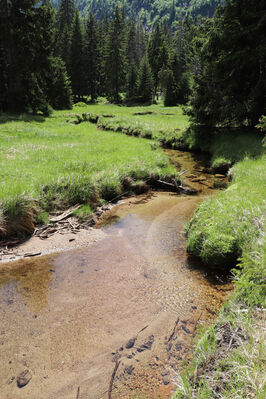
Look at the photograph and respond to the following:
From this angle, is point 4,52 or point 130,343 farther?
point 4,52

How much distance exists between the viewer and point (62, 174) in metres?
8.98

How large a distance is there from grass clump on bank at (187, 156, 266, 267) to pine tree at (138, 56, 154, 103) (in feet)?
200

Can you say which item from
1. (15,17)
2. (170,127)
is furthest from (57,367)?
(15,17)

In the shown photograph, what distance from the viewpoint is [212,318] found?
13.8ft

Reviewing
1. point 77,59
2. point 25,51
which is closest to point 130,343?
point 25,51

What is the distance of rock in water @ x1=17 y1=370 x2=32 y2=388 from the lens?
3.16m

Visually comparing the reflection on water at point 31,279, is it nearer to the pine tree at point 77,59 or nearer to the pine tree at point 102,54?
the pine tree at point 77,59

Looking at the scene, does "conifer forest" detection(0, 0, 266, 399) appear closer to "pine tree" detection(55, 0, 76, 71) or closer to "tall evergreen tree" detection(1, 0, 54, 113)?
"tall evergreen tree" detection(1, 0, 54, 113)

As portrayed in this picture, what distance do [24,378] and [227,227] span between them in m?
4.68

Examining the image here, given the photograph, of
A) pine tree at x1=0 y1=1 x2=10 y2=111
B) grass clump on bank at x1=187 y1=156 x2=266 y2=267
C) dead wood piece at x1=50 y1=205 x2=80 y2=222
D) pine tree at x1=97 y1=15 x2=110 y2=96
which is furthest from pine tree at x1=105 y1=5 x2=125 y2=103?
grass clump on bank at x1=187 y1=156 x2=266 y2=267

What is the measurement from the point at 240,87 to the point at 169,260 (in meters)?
15.1

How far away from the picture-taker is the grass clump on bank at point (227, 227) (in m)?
5.52

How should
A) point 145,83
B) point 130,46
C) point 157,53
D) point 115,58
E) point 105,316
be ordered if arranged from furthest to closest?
point 130,46 < point 157,53 < point 145,83 < point 115,58 < point 105,316

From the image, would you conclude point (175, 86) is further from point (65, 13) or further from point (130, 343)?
point (130, 343)
